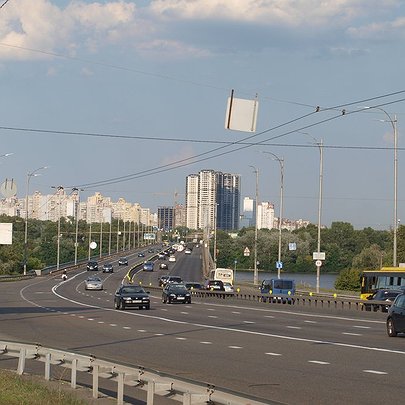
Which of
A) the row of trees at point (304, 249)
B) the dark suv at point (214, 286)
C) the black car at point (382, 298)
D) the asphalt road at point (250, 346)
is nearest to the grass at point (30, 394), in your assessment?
the asphalt road at point (250, 346)

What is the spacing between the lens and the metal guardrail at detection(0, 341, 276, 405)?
1129 centimetres

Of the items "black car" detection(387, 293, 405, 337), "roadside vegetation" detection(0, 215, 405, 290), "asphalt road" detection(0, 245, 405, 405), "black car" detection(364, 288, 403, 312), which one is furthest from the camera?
"roadside vegetation" detection(0, 215, 405, 290)

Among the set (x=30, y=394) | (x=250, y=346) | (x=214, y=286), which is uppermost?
(x=30, y=394)

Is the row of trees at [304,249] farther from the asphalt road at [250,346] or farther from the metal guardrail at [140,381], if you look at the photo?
the metal guardrail at [140,381]

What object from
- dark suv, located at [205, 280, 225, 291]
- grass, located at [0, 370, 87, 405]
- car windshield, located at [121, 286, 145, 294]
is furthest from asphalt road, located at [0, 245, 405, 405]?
dark suv, located at [205, 280, 225, 291]

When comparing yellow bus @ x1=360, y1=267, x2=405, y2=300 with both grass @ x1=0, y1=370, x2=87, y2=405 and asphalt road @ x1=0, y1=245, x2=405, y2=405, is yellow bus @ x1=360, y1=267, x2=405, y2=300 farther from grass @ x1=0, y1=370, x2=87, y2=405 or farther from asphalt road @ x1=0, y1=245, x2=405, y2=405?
grass @ x1=0, y1=370, x2=87, y2=405

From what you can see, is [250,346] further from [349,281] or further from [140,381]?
[349,281]

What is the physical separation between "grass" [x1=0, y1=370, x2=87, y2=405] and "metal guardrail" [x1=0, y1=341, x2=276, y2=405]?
25.1 inches

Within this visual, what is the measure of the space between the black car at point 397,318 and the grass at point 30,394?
14.2m

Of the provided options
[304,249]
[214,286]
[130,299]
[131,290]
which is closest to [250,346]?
[130,299]

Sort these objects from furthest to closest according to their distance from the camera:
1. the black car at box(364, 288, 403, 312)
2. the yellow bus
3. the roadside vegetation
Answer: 1. the roadside vegetation
2. the yellow bus
3. the black car at box(364, 288, 403, 312)

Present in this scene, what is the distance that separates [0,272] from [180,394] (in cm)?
12014

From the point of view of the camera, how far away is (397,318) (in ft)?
90.2

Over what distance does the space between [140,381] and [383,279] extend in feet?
158
